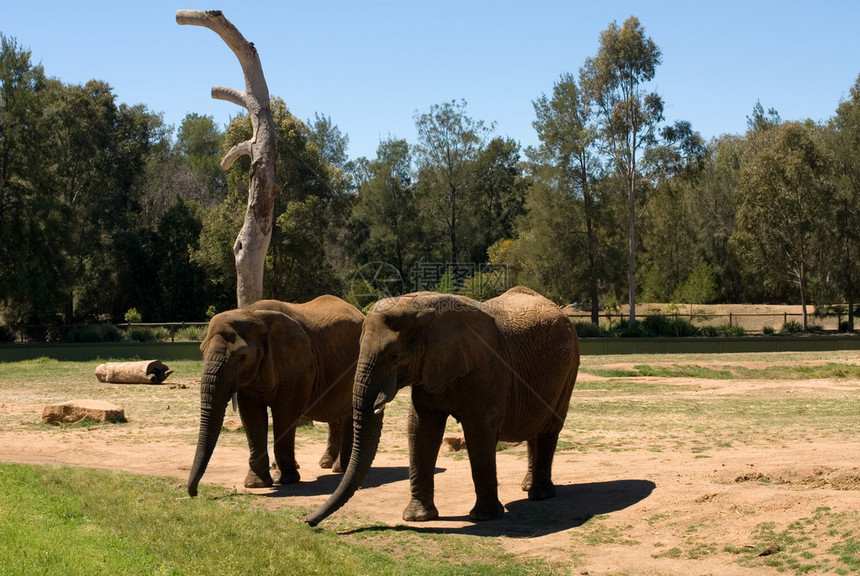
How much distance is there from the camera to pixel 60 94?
58.3m

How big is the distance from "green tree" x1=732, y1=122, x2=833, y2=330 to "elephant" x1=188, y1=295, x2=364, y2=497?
47619 mm

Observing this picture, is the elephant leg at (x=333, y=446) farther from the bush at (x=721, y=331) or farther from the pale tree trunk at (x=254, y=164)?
the bush at (x=721, y=331)

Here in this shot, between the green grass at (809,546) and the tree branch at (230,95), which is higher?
the tree branch at (230,95)

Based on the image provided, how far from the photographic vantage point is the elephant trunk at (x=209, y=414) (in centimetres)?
1256

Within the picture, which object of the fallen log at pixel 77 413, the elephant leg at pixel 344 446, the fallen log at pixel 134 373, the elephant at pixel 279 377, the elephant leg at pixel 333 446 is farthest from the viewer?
the fallen log at pixel 134 373

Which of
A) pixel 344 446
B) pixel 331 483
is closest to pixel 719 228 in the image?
pixel 344 446

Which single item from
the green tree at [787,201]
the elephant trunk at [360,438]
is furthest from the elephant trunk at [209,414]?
the green tree at [787,201]

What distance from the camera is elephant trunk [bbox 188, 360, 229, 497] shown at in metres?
12.6

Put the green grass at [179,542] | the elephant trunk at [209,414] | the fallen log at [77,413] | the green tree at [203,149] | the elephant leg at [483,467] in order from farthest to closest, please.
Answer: the green tree at [203,149]
the fallen log at [77,413]
the elephant trunk at [209,414]
the elephant leg at [483,467]
the green grass at [179,542]

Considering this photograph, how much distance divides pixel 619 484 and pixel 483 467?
2.23m

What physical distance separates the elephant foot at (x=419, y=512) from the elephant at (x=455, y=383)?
1 cm

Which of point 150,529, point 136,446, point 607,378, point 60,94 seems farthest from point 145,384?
point 60,94

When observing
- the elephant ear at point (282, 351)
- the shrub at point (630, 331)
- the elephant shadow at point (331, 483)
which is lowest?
the elephant shadow at point (331, 483)

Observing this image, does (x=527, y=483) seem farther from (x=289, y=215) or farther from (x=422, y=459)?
(x=289, y=215)
